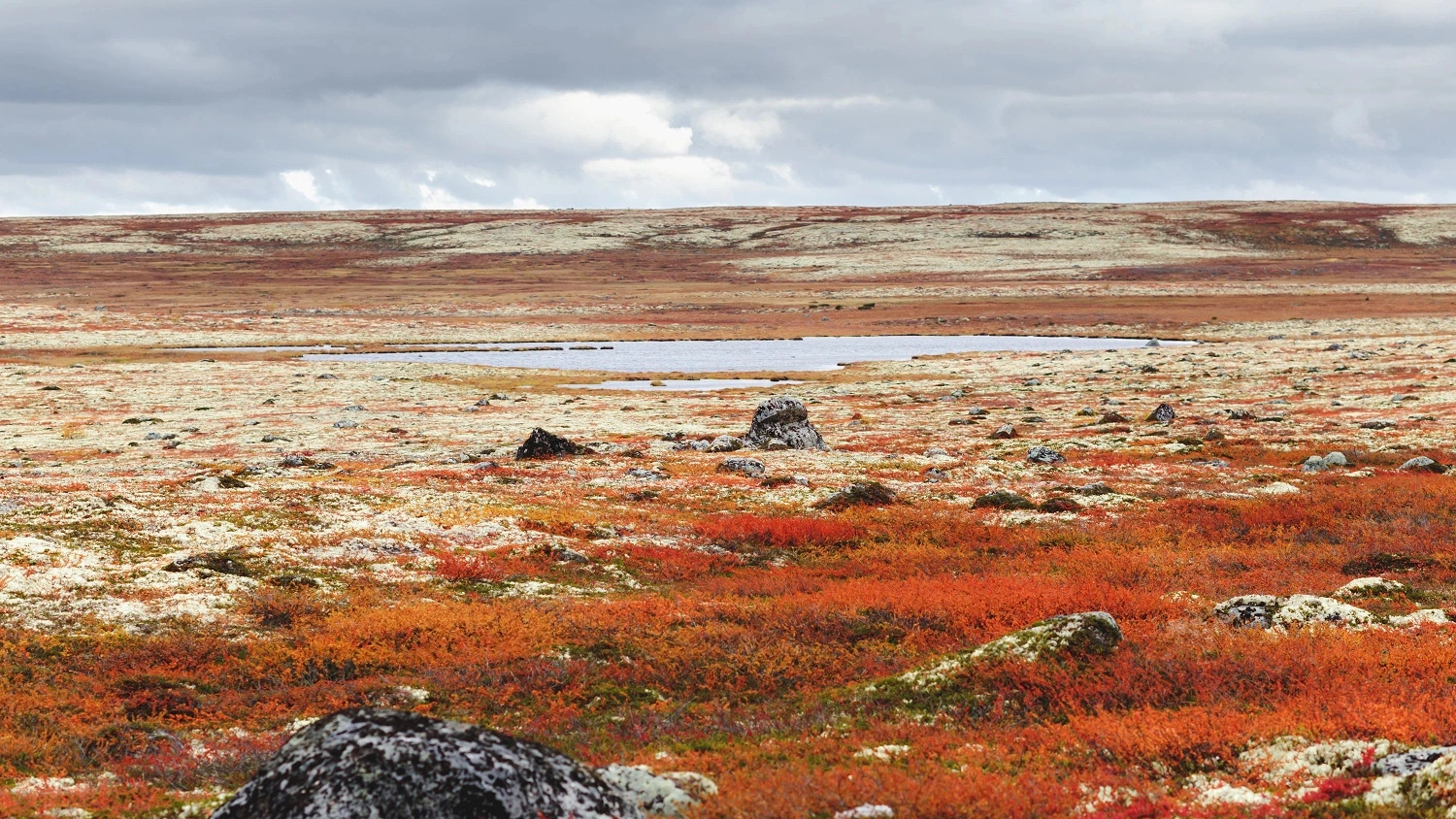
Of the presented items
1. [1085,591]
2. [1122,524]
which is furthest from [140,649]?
[1122,524]

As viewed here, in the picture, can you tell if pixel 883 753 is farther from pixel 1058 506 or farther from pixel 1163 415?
pixel 1163 415

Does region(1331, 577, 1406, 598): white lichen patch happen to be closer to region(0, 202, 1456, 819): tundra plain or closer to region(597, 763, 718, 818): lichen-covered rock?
region(0, 202, 1456, 819): tundra plain

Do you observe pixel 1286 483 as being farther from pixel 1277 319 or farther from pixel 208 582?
pixel 1277 319

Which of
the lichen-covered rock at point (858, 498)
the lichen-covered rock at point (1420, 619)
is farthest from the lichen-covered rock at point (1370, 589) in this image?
the lichen-covered rock at point (858, 498)

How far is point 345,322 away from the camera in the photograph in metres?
132

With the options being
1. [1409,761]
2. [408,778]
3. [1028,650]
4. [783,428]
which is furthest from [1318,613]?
[783,428]

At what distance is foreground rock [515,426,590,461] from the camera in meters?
43.6

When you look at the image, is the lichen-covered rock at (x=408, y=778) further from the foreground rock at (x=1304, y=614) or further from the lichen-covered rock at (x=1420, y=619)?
the lichen-covered rock at (x=1420, y=619)

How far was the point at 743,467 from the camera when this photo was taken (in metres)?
39.4

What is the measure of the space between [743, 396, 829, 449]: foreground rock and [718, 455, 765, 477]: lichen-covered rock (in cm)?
634

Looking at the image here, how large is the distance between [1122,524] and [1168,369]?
57.3m

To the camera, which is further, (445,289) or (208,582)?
(445,289)

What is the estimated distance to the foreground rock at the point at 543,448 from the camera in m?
43.6

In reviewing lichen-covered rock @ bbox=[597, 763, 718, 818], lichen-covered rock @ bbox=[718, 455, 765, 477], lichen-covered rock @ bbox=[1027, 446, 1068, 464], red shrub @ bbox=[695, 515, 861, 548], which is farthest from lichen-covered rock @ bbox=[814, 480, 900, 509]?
lichen-covered rock @ bbox=[597, 763, 718, 818]
